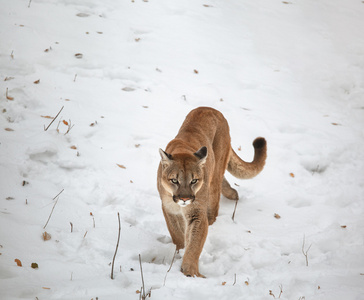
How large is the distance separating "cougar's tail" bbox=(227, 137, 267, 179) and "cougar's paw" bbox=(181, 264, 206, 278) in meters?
2.09

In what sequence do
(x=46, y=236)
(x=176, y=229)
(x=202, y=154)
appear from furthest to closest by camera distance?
(x=176, y=229) < (x=202, y=154) < (x=46, y=236)

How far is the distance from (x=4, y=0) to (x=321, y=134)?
22.7ft

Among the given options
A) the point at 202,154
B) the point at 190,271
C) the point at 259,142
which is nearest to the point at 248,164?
the point at 259,142

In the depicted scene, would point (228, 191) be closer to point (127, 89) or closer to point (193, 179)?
point (193, 179)

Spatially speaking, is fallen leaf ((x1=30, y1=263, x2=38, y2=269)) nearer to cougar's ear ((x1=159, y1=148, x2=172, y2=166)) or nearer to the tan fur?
the tan fur

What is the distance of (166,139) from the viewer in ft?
21.7

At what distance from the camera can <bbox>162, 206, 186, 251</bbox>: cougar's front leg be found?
15.2 feet

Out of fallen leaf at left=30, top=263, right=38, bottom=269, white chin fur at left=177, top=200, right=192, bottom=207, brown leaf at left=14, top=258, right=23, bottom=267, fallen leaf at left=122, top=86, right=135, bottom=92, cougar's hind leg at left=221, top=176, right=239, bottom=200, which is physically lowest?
cougar's hind leg at left=221, top=176, right=239, bottom=200

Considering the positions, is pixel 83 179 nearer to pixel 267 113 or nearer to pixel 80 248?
pixel 80 248

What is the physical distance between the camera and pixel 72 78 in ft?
24.3

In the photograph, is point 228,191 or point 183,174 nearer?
point 183,174

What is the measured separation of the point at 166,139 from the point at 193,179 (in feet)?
7.54

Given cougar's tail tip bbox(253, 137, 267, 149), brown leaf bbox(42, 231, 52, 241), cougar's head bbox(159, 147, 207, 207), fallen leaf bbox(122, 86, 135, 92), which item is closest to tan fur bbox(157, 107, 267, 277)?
cougar's head bbox(159, 147, 207, 207)

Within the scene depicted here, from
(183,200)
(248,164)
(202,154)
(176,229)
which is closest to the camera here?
(183,200)
